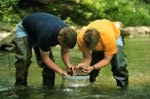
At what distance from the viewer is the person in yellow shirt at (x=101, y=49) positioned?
6.83 metres

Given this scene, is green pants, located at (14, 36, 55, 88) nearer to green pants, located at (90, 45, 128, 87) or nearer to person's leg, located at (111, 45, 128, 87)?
green pants, located at (90, 45, 128, 87)

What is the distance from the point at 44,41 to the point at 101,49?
0.96m

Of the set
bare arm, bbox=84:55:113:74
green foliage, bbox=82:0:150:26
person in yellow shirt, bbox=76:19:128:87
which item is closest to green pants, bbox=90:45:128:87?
person in yellow shirt, bbox=76:19:128:87

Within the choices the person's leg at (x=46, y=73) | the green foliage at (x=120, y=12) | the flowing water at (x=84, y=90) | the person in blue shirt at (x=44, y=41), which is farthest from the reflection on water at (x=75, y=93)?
the green foliage at (x=120, y=12)

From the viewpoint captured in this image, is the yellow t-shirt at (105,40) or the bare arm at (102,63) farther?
the bare arm at (102,63)

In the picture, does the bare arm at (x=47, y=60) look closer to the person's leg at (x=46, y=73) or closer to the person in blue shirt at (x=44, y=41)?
the person in blue shirt at (x=44, y=41)

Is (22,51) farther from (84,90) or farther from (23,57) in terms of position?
(84,90)

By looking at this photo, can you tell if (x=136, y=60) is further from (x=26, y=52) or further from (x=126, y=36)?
(x=126, y=36)

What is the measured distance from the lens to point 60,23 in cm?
715

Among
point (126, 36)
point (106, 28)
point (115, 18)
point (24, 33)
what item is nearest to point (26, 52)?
point (24, 33)

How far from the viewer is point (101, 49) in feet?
23.9

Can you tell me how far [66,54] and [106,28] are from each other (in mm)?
729

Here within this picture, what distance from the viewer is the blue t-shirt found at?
22.4 feet

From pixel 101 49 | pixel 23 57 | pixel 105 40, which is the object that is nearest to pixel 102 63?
pixel 101 49
